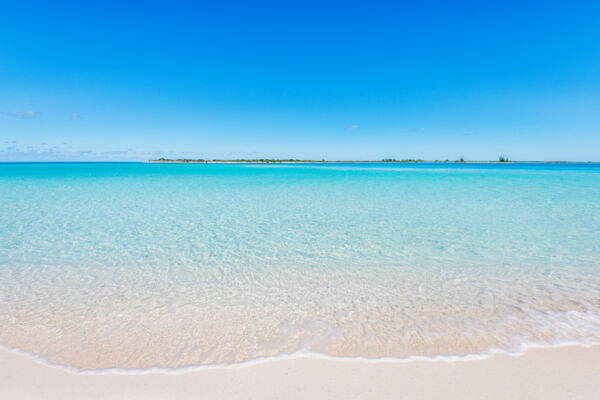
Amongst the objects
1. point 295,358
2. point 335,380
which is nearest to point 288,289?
point 295,358

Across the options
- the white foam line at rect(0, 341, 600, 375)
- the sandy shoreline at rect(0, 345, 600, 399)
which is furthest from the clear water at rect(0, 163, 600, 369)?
the sandy shoreline at rect(0, 345, 600, 399)

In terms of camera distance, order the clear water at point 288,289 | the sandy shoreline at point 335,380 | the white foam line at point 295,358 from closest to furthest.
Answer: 1. the sandy shoreline at point 335,380
2. the white foam line at point 295,358
3. the clear water at point 288,289

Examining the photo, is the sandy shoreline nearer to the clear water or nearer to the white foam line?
the white foam line

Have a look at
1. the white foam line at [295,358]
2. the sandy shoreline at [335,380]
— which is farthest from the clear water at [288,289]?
the sandy shoreline at [335,380]

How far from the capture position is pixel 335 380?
2.18 meters

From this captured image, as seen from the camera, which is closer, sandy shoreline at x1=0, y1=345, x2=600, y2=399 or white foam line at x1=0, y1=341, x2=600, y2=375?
sandy shoreline at x1=0, y1=345, x2=600, y2=399

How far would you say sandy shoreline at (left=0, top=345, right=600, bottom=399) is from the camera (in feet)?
6.67

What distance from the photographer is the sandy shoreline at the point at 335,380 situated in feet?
6.67

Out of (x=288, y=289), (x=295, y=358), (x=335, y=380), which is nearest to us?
(x=335, y=380)

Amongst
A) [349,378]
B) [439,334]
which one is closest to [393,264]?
[439,334]

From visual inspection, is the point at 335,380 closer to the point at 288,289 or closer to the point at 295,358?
the point at 295,358

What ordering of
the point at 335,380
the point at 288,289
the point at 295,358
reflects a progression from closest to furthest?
the point at 335,380 < the point at 295,358 < the point at 288,289

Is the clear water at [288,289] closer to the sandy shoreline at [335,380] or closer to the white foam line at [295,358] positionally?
the white foam line at [295,358]

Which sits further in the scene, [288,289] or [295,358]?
[288,289]
